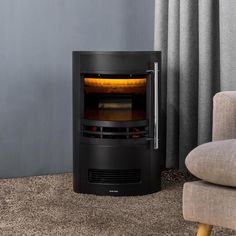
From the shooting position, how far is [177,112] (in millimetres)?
3541

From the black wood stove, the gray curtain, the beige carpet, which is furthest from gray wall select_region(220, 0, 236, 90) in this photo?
the beige carpet

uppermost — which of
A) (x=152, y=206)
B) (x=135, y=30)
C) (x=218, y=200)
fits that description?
(x=135, y=30)

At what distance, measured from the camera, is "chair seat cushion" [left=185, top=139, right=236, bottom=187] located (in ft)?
6.35

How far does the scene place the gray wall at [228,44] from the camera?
3131 mm

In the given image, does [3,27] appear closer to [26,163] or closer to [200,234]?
[26,163]

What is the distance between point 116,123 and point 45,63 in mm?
643

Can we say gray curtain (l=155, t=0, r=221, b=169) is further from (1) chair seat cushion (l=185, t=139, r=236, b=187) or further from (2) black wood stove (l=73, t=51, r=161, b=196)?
(1) chair seat cushion (l=185, t=139, r=236, b=187)

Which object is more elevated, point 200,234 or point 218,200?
point 218,200

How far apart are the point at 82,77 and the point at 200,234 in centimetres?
122

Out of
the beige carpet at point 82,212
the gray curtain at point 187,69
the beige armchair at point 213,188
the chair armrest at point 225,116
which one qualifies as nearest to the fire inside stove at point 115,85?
the gray curtain at point 187,69

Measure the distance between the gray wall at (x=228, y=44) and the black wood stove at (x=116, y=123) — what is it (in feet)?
1.02

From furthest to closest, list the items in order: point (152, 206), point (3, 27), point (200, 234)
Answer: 1. point (3, 27)
2. point (152, 206)
3. point (200, 234)

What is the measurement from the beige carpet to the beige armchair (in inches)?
17.2

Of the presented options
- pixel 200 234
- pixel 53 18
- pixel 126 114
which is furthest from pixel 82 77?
pixel 200 234
